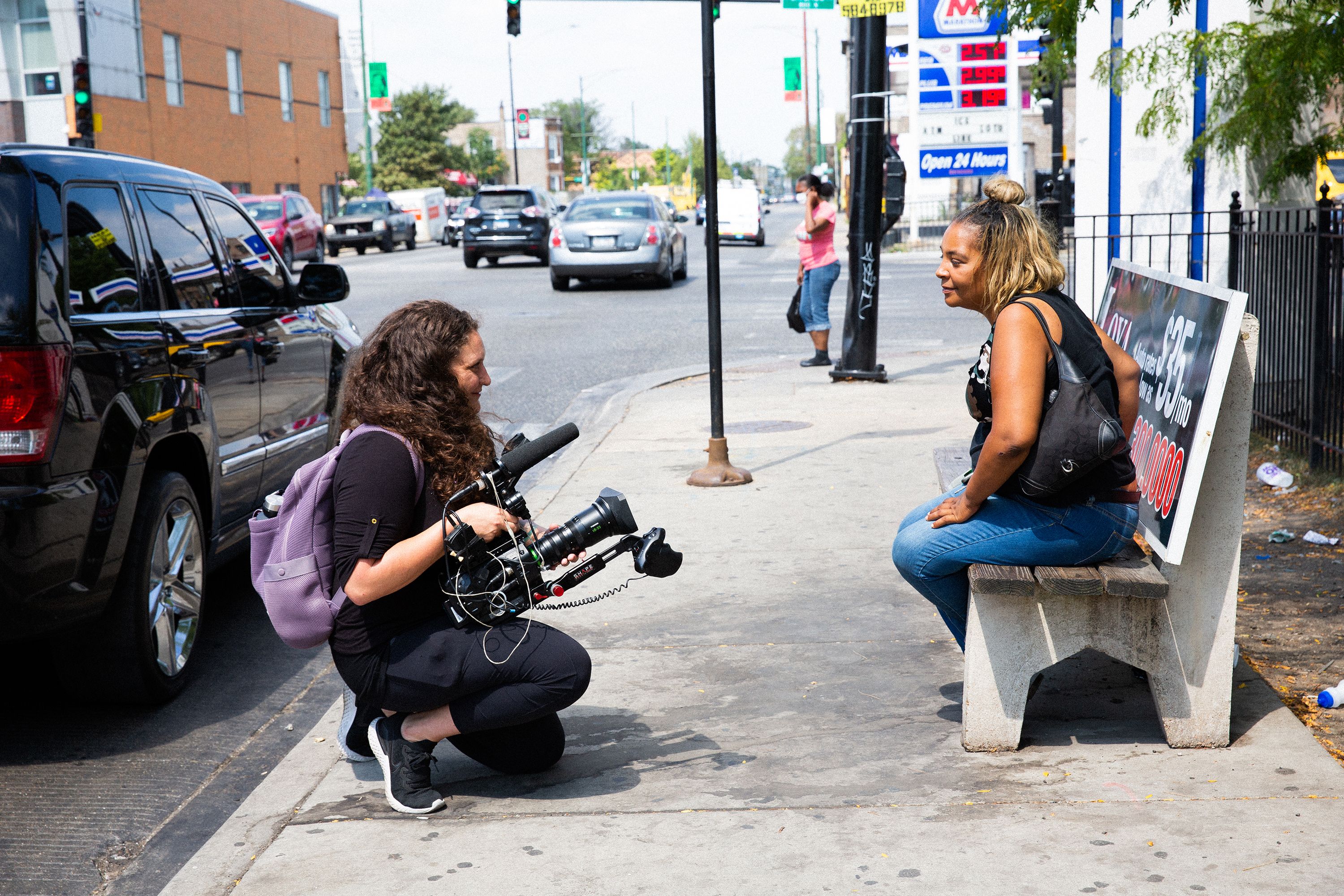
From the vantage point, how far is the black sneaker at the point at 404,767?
3500 mm

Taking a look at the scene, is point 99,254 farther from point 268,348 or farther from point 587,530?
point 587,530

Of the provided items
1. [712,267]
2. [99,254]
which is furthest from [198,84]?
[99,254]

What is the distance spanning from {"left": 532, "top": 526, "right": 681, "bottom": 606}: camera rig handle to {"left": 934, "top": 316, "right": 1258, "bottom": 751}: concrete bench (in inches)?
33.9

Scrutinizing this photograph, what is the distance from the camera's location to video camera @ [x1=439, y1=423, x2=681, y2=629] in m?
3.39

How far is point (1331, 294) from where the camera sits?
22.9 ft

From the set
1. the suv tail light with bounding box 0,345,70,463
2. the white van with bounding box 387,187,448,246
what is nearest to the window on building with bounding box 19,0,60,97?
the white van with bounding box 387,187,448,246

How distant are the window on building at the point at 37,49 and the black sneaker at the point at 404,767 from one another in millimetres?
38548

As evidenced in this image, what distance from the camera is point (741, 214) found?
38281 millimetres

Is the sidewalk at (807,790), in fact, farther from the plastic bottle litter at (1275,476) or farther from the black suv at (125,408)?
the plastic bottle litter at (1275,476)

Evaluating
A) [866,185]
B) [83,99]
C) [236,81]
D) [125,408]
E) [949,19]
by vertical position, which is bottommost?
[125,408]

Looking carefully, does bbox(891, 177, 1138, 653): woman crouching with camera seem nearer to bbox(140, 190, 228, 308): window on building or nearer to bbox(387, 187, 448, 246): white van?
bbox(140, 190, 228, 308): window on building

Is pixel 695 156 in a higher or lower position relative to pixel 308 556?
higher

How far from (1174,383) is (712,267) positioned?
3.36m

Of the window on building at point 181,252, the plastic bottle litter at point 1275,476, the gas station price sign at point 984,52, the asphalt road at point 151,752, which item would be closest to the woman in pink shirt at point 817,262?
the asphalt road at point 151,752
